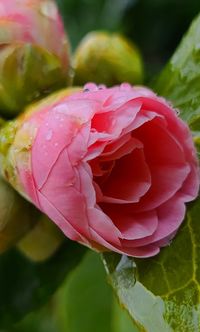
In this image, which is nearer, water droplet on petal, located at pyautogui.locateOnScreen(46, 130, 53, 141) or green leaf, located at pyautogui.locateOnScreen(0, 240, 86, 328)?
water droplet on petal, located at pyautogui.locateOnScreen(46, 130, 53, 141)

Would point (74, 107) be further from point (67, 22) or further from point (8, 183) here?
point (67, 22)

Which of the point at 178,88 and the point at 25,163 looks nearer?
the point at 25,163

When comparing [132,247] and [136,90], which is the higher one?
[136,90]

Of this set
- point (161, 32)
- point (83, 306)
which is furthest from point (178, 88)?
point (161, 32)

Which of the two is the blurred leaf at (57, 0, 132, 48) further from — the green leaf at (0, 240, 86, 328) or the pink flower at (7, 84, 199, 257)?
the pink flower at (7, 84, 199, 257)

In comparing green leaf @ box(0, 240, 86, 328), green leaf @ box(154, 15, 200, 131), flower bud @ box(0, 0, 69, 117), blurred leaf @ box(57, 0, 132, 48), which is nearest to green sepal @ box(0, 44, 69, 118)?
flower bud @ box(0, 0, 69, 117)

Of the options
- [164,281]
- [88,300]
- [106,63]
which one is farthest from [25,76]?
[88,300]
